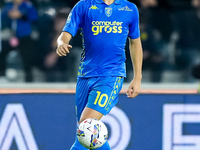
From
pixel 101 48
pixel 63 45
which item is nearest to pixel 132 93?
pixel 101 48

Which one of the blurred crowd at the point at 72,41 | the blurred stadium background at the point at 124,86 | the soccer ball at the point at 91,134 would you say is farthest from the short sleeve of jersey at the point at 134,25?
the blurred crowd at the point at 72,41

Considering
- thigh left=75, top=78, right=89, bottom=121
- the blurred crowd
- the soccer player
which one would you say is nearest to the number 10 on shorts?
the soccer player

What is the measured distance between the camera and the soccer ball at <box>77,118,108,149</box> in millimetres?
3287

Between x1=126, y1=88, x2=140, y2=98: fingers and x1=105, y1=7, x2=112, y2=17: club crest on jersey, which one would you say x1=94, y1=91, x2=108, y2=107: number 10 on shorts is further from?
x1=105, y1=7, x2=112, y2=17: club crest on jersey

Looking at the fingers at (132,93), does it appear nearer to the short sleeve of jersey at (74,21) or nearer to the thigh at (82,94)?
the thigh at (82,94)

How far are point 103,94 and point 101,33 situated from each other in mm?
489

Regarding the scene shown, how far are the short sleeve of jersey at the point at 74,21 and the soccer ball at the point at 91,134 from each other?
71cm

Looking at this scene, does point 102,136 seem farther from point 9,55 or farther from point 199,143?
point 9,55

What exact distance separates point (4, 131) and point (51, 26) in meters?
2.16

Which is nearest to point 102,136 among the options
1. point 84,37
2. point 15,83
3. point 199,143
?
point 84,37

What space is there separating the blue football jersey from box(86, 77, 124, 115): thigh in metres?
0.06

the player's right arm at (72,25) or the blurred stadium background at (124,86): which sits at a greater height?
the player's right arm at (72,25)

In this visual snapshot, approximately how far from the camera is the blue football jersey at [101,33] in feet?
11.6

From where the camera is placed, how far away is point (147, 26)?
20.8 feet
